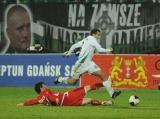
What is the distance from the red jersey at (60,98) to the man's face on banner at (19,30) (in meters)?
16.7

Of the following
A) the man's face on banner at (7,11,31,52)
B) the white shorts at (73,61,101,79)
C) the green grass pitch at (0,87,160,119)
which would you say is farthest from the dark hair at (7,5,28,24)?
the white shorts at (73,61,101,79)

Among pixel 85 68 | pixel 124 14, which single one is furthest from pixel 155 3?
pixel 85 68

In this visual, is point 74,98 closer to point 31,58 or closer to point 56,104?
point 56,104

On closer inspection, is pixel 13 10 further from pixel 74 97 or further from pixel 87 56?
pixel 74 97

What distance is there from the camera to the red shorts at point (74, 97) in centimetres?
1705

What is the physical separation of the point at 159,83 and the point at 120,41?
297 inches

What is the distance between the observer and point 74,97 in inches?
679

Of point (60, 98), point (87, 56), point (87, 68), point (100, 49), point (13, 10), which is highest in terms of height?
point (13, 10)

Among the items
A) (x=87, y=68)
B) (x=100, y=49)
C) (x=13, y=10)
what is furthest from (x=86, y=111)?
(x=13, y=10)

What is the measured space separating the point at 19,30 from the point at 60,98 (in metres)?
17.4

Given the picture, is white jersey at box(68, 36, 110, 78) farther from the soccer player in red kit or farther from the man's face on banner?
the man's face on banner

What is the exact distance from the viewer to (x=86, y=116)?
14711 millimetres

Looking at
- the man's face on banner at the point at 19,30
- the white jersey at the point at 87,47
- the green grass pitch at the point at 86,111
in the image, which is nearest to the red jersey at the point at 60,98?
the green grass pitch at the point at 86,111

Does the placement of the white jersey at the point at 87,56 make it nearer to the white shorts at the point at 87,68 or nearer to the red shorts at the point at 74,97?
the white shorts at the point at 87,68
